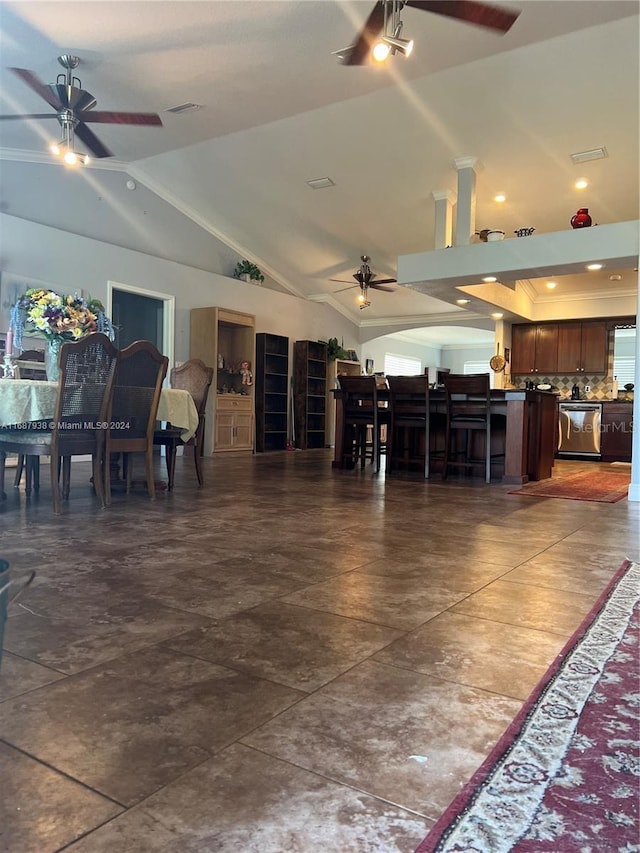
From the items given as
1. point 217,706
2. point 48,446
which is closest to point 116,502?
point 48,446

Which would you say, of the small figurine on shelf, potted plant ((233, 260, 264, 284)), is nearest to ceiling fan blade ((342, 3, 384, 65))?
the small figurine on shelf

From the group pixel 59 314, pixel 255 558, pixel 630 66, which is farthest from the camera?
pixel 630 66

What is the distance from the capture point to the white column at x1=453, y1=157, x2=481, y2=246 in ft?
21.0

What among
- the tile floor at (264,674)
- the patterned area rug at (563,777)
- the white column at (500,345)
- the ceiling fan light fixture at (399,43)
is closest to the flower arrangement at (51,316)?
the tile floor at (264,674)

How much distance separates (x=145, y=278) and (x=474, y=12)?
5.40 meters

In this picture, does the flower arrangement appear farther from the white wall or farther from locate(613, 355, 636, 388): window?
locate(613, 355, 636, 388): window

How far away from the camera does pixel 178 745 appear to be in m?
1.08

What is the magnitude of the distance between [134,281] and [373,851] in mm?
7660

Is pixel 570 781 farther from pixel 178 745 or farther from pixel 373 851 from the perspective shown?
pixel 178 745

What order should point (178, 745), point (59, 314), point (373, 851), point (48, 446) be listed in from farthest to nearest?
point (59, 314) < point (48, 446) < point (178, 745) < point (373, 851)

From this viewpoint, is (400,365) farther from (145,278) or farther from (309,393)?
(145,278)

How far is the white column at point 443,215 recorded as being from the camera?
23.0 feet

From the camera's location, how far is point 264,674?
54.5 inches

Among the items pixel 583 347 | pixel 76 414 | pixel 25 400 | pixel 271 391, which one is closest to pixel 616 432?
pixel 583 347
